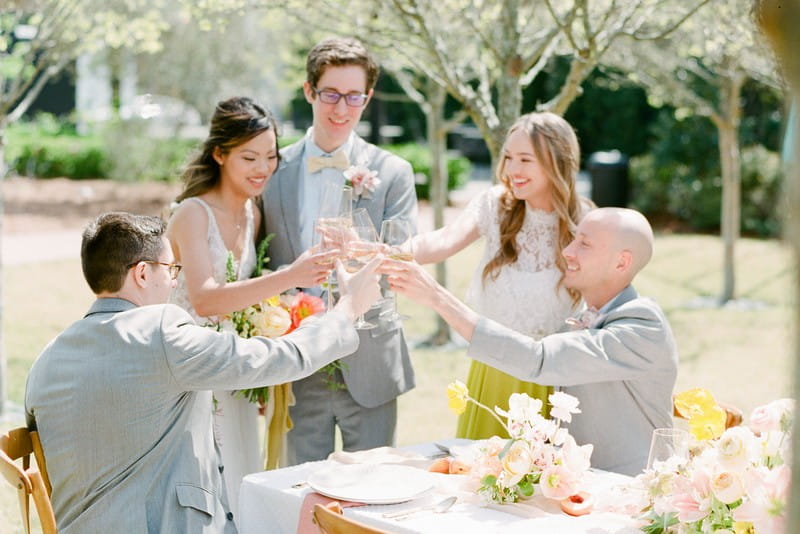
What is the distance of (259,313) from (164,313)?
1.17m

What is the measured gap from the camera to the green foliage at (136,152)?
20.2 metres

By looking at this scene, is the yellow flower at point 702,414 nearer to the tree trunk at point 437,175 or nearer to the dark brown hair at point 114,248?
the dark brown hair at point 114,248

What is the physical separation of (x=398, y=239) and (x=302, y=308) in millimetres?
735

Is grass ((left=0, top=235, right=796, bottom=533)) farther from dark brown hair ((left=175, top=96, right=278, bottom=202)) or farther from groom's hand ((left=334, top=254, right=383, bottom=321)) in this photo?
dark brown hair ((left=175, top=96, right=278, bottom=202))

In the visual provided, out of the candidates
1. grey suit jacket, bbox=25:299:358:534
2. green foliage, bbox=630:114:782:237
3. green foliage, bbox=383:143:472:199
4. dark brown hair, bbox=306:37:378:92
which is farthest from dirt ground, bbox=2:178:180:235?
grey suit jacket, bbox=25:299:358:534

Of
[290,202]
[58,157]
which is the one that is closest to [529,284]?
[290,202]

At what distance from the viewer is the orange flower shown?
409cm

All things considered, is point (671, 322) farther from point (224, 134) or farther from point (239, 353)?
point (239, 353)

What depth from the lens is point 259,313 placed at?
161 inches

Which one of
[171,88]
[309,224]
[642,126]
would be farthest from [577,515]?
[642,126]

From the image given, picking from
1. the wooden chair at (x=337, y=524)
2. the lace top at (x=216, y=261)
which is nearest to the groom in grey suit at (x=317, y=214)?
the lace top at (x=216, y=261)

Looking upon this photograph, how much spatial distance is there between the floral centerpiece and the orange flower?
1.82 metres

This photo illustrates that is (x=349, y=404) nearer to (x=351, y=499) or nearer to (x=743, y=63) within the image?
(x=351, y=499)

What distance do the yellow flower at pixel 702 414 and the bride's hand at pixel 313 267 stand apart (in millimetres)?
1458
